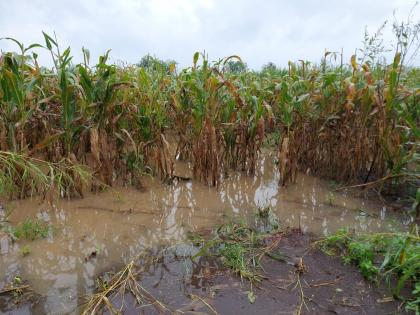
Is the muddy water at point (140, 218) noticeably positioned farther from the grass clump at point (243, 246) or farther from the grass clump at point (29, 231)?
the grass clump at point (243, 246)

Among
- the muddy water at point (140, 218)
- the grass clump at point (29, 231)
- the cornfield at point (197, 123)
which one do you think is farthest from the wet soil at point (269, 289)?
the cornfield at point (197, 123)

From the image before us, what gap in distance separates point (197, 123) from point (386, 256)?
2.00 metres

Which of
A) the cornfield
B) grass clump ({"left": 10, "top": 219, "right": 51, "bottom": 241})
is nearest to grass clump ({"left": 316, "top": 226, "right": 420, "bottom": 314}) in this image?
the cornfield

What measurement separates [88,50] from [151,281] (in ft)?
7.01

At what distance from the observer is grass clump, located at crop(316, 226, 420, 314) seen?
75.3 inches

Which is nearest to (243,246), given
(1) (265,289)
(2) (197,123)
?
(1) (265,289)

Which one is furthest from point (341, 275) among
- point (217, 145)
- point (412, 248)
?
point (217, 145)

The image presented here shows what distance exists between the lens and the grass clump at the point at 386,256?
6.27 ft

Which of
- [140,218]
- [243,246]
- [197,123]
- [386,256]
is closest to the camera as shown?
[386,256]

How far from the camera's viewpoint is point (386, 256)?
2.00 m

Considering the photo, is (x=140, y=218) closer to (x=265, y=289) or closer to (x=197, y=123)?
(x=197, y=123)

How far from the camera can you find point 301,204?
3291mm

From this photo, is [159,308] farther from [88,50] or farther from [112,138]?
[88,50]

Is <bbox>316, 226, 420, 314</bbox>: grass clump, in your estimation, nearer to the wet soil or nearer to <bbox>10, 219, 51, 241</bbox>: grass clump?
the wet soil
